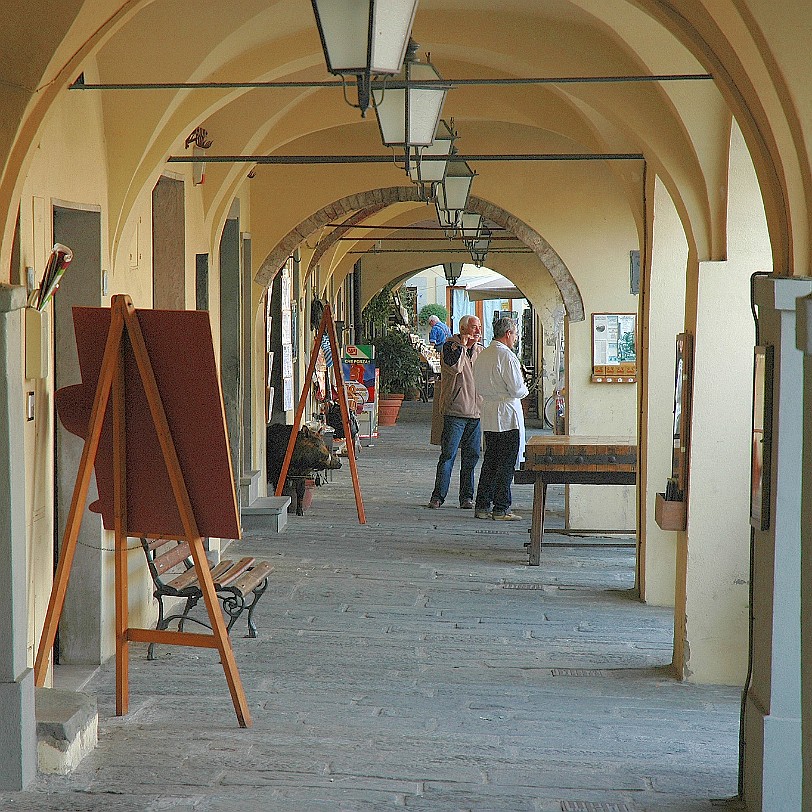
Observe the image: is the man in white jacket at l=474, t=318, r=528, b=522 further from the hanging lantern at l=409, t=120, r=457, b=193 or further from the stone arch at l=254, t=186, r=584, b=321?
the hanging lantern at l=409, t=120, r=457, b=193

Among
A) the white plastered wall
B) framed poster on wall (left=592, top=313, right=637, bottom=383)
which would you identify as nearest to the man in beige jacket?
framed poster on wall (left=592, top=313, right=637, bottom=383)

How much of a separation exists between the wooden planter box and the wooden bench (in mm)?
2271

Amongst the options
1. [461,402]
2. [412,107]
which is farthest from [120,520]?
[461,402]

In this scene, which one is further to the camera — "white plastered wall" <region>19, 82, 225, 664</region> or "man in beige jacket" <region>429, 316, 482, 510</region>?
"man in beige jacket" <region>429, 316, 482, 510</region>

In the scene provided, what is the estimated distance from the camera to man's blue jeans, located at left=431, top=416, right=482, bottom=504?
34.8 feet

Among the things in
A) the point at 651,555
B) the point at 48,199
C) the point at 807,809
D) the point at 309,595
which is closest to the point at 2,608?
the point at 48,199

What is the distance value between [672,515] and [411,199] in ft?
22.1

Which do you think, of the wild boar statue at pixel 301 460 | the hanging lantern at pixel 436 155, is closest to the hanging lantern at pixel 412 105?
the hanging lantern at pixel 436 155

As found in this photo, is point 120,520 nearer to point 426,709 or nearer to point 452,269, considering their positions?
point 426,709

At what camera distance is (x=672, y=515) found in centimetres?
564

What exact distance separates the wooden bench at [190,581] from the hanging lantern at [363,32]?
3.28m

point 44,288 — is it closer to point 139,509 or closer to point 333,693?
point 139,509

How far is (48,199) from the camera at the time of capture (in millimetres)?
5219

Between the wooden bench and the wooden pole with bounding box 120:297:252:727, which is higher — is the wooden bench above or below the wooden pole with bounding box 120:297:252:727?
below
